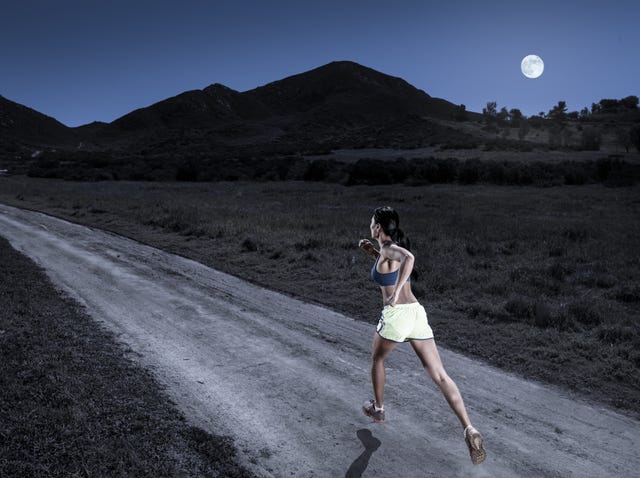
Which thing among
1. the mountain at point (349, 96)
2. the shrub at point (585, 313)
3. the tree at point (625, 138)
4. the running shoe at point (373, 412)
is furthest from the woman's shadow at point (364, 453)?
the mountain at point (349, 96)

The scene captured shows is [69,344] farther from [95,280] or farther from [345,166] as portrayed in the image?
[345,166]

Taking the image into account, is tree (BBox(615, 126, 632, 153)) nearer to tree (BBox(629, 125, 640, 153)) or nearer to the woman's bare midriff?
tree (BBox(629, 125, 640, 153))

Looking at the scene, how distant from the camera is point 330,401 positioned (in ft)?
19.0

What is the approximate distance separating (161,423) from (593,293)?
10421 millimetres

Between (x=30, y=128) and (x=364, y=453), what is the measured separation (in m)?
163

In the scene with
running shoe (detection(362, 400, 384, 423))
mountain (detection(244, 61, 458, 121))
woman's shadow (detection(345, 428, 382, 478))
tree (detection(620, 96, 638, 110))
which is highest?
mountain (detection(244, 61, 458, 121))

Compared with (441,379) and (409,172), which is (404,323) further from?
(409,172)

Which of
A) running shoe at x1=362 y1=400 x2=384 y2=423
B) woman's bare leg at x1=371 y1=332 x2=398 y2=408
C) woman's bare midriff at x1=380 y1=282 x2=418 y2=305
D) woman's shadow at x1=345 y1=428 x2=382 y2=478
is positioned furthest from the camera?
running shoe at x1=362 y1=400 x2=384 y2=423

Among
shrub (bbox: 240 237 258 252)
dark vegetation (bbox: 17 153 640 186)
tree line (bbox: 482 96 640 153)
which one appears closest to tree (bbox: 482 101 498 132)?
tree line (bbox: 482 96 640 153)

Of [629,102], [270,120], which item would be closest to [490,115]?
[629,102]

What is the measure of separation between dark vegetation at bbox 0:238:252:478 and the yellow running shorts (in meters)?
1.98

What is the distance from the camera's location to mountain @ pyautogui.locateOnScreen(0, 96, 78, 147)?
425ft

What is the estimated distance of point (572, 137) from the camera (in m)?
78.1

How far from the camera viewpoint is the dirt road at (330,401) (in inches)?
182
